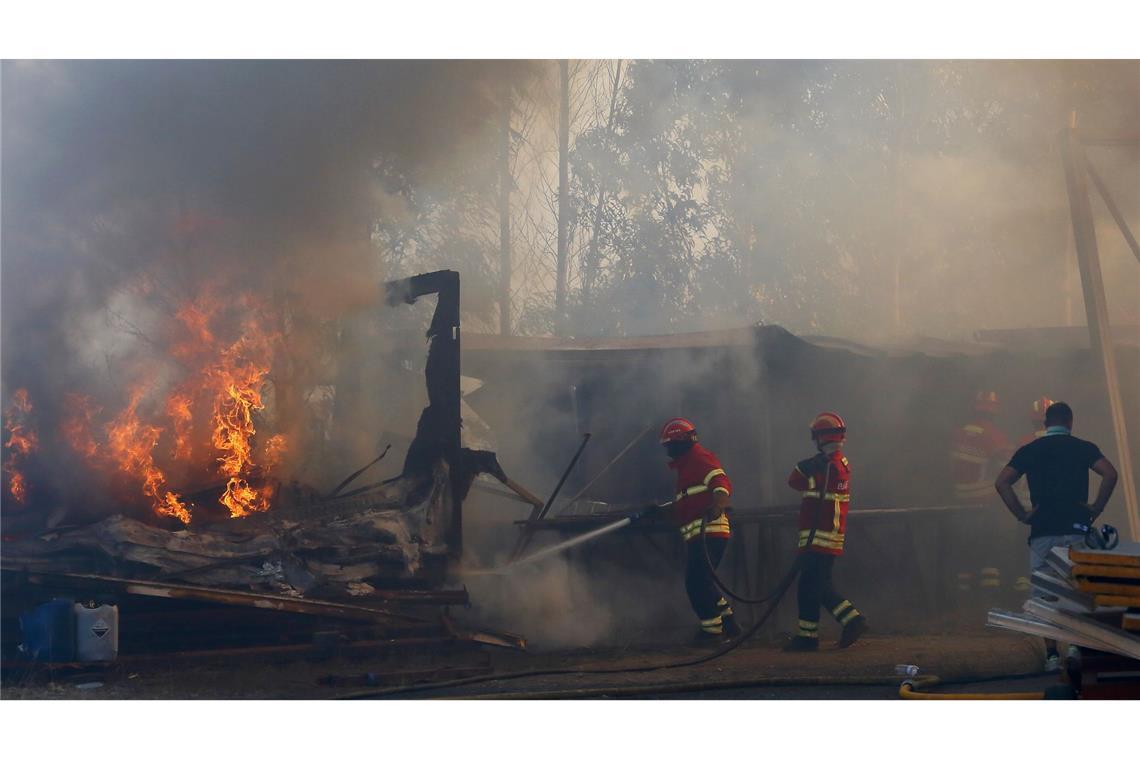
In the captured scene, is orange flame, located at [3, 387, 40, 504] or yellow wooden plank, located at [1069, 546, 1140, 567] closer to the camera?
yellow wooden plank, located at [1069, 546, 1140, 567]

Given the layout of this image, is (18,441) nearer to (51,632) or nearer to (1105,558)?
(51,632)

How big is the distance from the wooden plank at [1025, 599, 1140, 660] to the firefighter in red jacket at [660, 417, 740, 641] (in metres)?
3.04

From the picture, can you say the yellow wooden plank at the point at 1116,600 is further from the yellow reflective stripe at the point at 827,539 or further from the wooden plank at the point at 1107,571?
the yellow reflective stripe at the point at 827,539

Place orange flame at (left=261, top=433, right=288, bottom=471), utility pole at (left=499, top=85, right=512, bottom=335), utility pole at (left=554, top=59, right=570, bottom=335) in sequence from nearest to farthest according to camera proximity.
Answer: orange flame at (left=261, top=433, right=288, bottom=471) → utility pole at (left=499, top=85, right=512, bottom=335) → utility pole at (left=554, top=59, right=570, bottom=335)

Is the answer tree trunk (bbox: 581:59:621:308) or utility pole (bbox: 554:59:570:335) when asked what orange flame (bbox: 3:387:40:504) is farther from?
utility pole (bbox: 554:59:570:335)

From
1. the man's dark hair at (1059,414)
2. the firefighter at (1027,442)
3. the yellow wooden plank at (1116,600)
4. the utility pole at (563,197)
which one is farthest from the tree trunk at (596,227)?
the yellow wooden plank at (1116,600)

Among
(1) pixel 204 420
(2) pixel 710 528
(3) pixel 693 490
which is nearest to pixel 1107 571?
(2) pixel 710 528

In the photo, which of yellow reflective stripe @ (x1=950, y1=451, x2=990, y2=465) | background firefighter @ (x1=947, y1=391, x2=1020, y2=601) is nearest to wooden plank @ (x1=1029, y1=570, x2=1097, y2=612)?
background firefighter @ (x1=947, y1=391, x2=1020, y2=601)

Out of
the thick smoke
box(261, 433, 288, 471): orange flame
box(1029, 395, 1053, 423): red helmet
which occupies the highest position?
the thick smoke

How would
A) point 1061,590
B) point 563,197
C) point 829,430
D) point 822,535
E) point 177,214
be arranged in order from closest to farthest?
point 1061,590, point 822,535, point 829,430, point 177,214, point 563,197

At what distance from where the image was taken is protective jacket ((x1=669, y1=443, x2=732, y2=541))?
9211 mm

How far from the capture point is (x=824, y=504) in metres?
9.20

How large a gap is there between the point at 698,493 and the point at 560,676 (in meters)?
2.19

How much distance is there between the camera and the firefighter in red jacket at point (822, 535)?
9031mm
